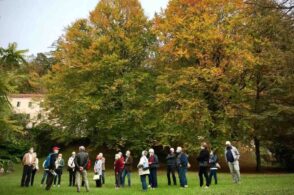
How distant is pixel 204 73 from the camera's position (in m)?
33.6

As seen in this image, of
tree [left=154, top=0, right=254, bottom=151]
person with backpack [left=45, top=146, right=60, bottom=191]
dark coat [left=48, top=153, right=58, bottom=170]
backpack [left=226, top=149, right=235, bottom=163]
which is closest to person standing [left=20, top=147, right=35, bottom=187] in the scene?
person with backpack [left=45, top=146, right=60, bottom=191]

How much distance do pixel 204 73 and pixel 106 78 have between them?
36.6ft

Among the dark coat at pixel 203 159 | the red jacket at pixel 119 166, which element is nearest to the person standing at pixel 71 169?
the red jacket at pixel 119 166

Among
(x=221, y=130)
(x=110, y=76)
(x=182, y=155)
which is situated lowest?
(x=182, y=155)

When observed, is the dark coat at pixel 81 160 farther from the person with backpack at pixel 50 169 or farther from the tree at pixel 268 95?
the tree at pixel 268 95

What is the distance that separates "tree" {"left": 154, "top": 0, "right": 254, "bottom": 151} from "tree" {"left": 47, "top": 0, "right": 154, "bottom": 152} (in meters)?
3.45

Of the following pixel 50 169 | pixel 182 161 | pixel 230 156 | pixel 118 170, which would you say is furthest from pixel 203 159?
pixel 50 169

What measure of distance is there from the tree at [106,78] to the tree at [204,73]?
3455 millimetres

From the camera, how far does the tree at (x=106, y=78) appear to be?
38750 millimetres

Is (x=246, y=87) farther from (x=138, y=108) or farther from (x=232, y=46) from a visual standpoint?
(x=138, y=108)

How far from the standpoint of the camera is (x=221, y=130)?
108 ft

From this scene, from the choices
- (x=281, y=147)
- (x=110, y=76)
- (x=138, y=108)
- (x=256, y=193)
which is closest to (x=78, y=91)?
(x=110, y=76)

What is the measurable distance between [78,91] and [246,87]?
53.5ft

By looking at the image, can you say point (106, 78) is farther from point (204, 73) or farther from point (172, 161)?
point (172, 161)
